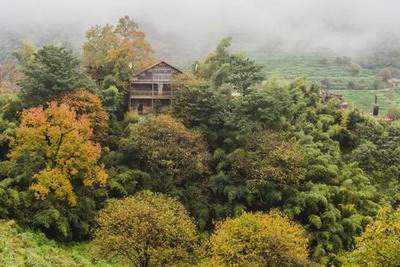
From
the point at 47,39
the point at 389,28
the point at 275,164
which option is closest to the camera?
the point at 275,164

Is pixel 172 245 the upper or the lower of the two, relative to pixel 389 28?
lower

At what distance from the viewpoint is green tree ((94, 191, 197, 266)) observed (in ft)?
110

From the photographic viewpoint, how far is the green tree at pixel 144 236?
33.6m

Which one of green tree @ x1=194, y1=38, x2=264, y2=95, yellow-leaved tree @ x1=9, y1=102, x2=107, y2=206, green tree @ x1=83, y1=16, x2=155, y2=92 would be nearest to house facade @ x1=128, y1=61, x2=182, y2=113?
green tree @ x1=83, y1=16, x2=155, y2=92

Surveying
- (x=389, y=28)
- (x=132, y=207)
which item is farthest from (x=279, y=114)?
(x=389, y=28)

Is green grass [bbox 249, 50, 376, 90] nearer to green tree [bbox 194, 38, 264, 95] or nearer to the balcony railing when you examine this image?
green tree [bbox 194, 38, 264, 95]

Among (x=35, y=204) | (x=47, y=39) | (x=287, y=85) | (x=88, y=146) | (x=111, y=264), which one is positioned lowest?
(x=111, y=264)

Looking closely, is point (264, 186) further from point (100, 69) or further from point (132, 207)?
point (100, 69)

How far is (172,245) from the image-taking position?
3481cm

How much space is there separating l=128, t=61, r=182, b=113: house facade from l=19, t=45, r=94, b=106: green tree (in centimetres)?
733

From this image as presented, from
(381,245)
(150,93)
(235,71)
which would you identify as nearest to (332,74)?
(235,71)

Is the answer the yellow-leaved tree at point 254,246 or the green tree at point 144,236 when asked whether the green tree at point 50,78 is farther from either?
the yellow-leaved tree at point 254,246

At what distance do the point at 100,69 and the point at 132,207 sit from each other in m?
26.4

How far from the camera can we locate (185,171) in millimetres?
46031
